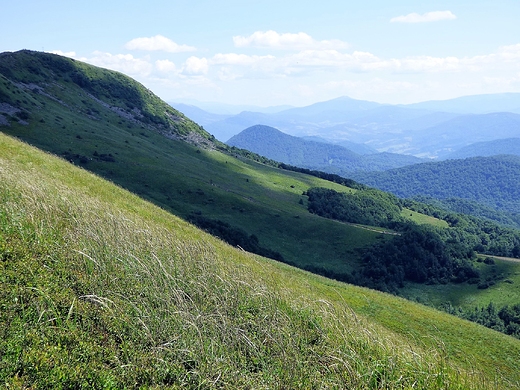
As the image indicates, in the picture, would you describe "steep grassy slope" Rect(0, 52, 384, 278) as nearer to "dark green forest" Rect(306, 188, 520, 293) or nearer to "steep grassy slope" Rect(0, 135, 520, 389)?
"dark green forest" Rect(306, 188, 520, 293)

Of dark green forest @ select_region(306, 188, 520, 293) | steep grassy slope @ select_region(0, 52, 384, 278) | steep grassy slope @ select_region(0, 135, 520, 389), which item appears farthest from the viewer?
dark green forest @ select_region(306, 188, 520, 293)

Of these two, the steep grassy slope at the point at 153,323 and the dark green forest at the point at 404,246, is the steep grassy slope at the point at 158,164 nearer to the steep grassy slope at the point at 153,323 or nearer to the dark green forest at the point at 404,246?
the dark green forest at the point at 404,246

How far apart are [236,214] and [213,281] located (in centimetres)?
8594

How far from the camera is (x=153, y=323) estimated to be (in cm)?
988

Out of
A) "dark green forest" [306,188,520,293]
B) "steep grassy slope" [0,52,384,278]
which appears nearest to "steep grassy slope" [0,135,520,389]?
"steep grassy slope" [0,52,384,278]

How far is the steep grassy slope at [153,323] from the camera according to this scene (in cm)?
839

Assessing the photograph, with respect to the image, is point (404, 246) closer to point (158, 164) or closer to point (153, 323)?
point (158, 164)

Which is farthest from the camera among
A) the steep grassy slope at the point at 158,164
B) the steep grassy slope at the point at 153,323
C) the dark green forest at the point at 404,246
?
the dark green forest at the point at 404,246

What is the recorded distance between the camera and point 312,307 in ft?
43.7

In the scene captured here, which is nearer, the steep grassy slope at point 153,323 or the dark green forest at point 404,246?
the steep grassy slope at point 153,323

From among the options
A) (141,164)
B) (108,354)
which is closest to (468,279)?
(141,164)

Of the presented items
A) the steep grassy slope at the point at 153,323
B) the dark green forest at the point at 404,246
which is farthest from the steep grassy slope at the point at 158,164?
the steep grassy slope at the point at 153,323

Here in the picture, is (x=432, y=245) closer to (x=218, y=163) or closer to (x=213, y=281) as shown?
(x=218, y=163)

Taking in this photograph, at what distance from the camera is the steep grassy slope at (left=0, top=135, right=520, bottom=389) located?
27.5 ft
